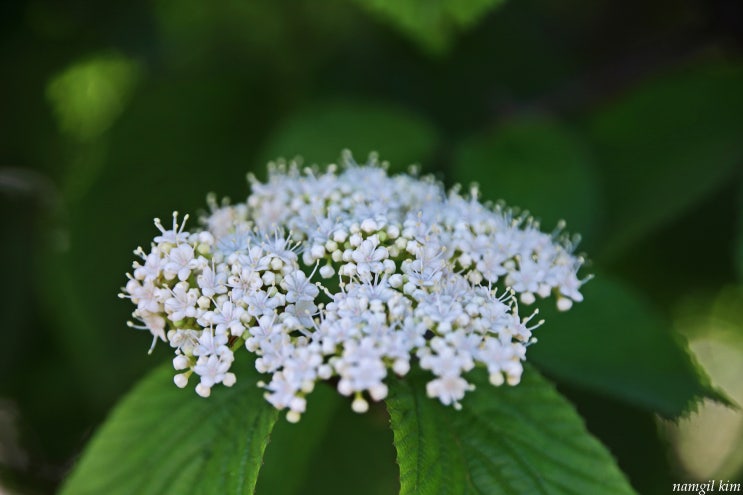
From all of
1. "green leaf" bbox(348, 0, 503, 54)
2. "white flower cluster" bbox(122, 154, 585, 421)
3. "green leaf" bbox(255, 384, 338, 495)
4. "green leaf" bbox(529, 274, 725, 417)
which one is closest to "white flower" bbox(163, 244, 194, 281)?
"white flower cluster" bbox(122, 154, 585, 421)

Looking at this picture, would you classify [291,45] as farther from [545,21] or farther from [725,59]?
[725,59]

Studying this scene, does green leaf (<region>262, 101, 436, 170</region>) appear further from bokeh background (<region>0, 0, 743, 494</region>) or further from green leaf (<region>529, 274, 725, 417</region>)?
green leaf (<region>529, 274, 725, 417</region>)

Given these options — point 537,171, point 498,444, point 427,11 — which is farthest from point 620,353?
point 427,11

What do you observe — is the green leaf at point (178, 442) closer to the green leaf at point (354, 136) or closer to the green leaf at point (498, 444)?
the green leaf at point (498, 444)

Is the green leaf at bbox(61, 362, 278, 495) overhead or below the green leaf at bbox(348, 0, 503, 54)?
below

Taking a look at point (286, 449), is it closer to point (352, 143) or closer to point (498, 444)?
point (498, 444)

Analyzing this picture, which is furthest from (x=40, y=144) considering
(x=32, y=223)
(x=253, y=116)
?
(x=253, y=116)
